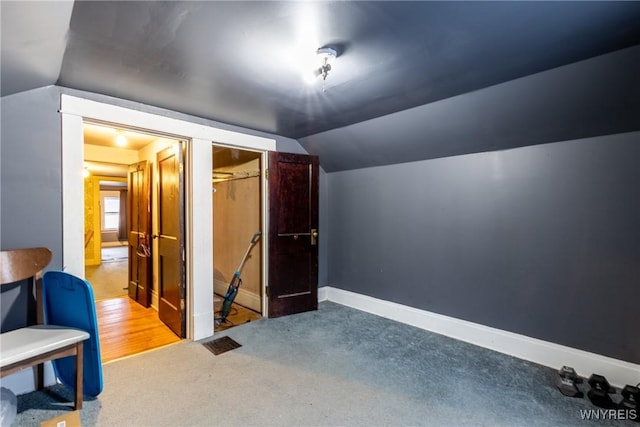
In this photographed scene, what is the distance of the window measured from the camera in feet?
37.8

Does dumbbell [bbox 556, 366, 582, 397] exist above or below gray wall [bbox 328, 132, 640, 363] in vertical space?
below

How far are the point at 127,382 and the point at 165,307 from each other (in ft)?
3.86

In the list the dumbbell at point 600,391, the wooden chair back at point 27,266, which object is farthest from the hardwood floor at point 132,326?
the dumbbell at point 600,391

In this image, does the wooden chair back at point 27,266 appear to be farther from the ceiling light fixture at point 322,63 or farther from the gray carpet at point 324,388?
the ceiling light fixture at point 322,63

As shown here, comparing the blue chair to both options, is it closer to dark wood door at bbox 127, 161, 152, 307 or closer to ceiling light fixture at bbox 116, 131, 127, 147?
dark wood door at bbox 127, 161, 152, 307

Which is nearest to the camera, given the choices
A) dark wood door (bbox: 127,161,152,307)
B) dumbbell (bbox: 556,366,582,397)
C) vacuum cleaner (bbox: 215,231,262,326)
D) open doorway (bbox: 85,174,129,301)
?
dumbbell (bbox: 556,366,582,397)

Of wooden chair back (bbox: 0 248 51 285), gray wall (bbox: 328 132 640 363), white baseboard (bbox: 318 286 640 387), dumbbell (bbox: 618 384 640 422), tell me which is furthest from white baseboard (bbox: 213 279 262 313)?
dumbbell (bbox: 618 384 640 422)

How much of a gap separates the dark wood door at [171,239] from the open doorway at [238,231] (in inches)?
18.1

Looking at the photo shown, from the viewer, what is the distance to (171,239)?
3.12 m

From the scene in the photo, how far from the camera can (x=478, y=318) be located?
9.22ft

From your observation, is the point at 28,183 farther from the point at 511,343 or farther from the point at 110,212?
the point at 110,212

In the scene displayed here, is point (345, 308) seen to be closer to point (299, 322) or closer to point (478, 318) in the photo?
point (299, 322)

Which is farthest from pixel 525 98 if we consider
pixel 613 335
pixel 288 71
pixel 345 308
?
pixel 345 308

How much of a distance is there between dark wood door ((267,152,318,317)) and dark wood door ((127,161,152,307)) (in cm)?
176
